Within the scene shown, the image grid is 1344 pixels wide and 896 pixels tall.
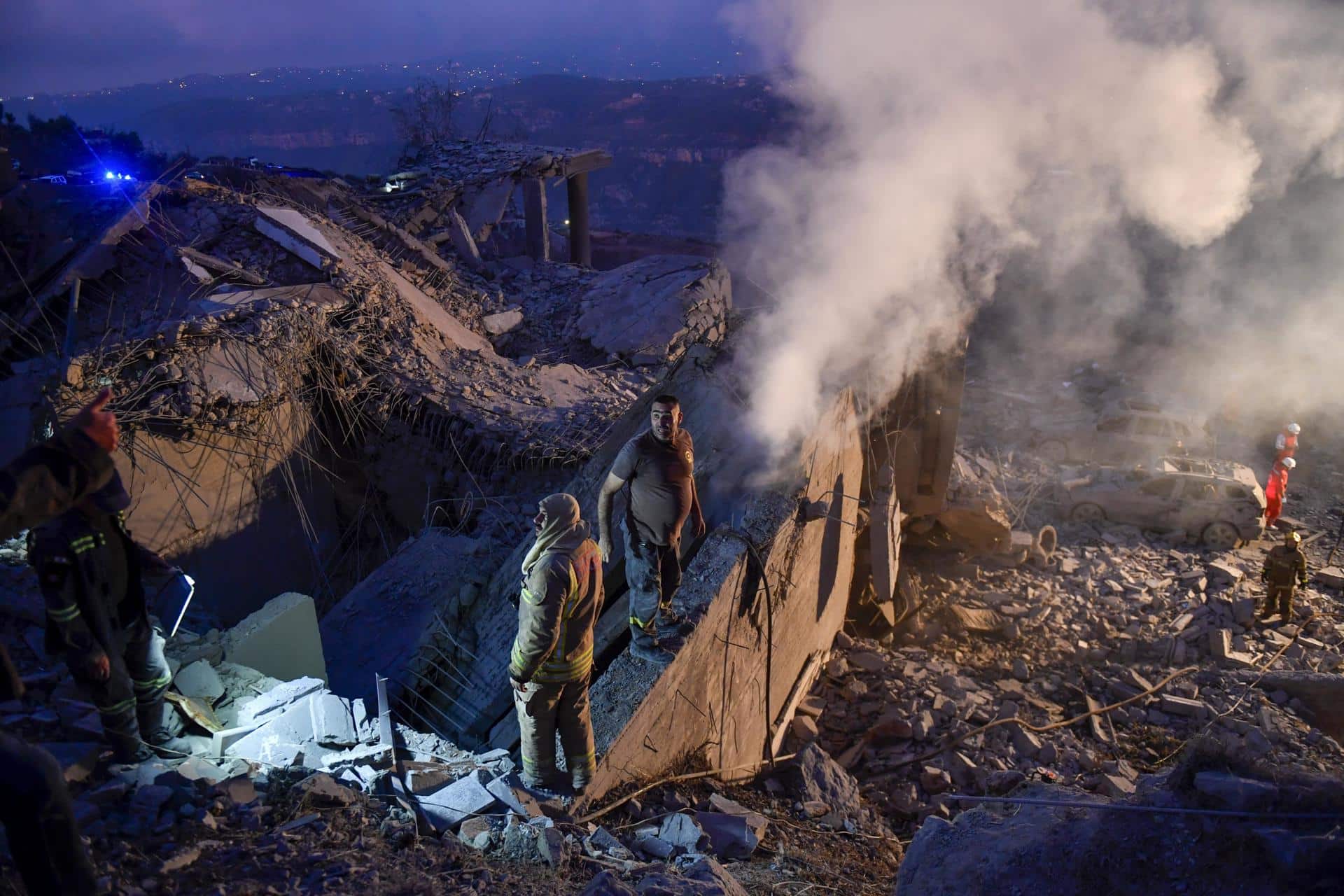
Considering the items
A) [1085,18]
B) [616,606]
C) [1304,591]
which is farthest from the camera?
[1304,591]

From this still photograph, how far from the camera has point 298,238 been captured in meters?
10.3

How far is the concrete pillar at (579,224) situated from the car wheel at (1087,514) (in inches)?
539

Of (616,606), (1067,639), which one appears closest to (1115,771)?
(1067,639)

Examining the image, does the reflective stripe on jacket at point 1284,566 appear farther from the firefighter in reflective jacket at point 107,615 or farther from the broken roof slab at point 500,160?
the broken roof slab at point 500,160

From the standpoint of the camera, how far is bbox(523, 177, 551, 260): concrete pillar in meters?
19.0

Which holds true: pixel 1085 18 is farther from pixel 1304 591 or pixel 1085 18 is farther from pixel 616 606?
pixel 616 606

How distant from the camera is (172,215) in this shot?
10.4 meters

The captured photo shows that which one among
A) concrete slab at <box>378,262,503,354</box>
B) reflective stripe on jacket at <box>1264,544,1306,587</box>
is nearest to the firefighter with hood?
concrete slab at <box>378,262,503,354</box>

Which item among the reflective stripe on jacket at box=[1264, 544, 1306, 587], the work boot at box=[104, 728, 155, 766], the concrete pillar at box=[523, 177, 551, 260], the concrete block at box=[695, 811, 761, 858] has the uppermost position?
the concrete pillar at box=[523, 177, 551, 260]

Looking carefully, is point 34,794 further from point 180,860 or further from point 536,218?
point 536,218

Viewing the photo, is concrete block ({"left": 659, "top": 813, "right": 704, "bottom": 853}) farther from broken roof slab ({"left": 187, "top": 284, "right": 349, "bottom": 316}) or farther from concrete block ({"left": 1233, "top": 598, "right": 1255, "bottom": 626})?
concrete block ({"left": 1233, "top": 598, "right": 1255, "bottom": 626})

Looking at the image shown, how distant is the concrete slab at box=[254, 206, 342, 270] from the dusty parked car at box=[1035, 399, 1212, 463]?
40.3 feet

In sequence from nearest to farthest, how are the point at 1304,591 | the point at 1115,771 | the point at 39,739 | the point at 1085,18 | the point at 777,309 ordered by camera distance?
1. the point at 39,739
2. the point at 1115,771
3. the point at 777,309
4. the point at 1085,18
5. the point at 1304,591

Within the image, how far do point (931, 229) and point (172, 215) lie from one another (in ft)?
30.8
